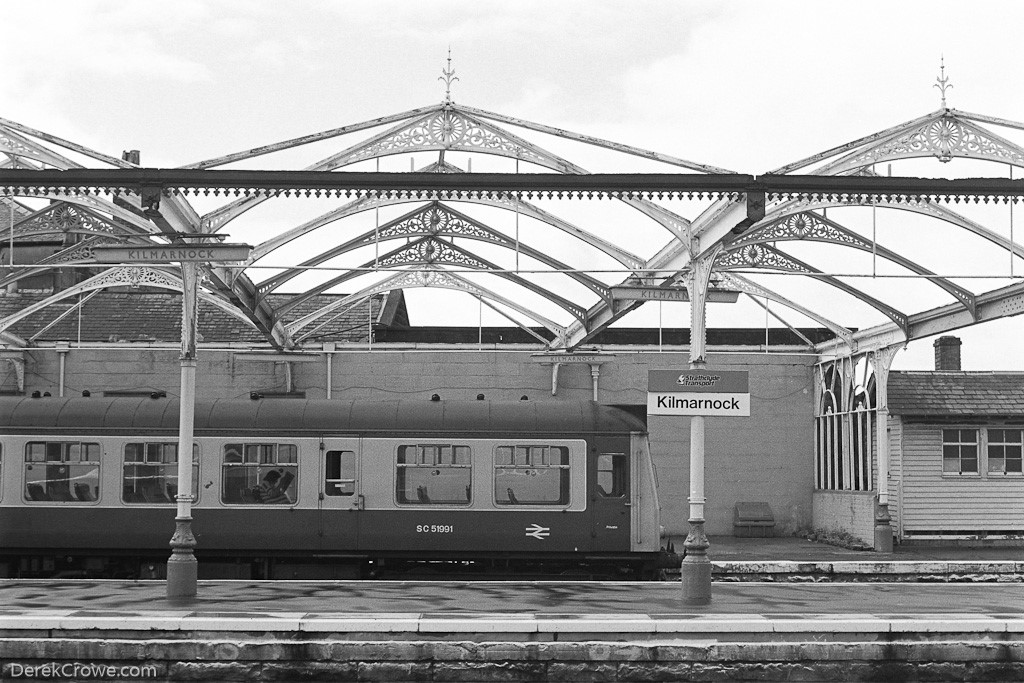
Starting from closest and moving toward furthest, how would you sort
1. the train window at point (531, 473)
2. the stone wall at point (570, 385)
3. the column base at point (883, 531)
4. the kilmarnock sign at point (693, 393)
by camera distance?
1. the kilmarnock sign at point (693, 393)
2. the train window at point (531, 473)
3. the column base at point (883, 531)
4. the stone wall at point (570, 385)

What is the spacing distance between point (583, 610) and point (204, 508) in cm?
660

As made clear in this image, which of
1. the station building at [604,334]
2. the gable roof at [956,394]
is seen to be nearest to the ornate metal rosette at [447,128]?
the station building at [604,334]

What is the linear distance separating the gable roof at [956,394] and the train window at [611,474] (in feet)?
31.7

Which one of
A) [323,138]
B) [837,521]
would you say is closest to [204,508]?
[323,138]

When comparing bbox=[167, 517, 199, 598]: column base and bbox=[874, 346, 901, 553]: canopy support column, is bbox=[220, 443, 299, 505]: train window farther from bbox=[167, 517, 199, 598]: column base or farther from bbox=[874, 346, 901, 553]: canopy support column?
bbox=[874, 346, 901, 553]: canopy support column

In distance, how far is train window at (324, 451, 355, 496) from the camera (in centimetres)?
1769

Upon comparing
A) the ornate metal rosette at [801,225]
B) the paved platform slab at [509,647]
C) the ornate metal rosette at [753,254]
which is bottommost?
the paved platform slab at [509,647]

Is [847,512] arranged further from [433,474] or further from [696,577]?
[696,577]

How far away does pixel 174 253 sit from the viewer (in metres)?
14.3

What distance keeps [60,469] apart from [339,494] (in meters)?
4.03

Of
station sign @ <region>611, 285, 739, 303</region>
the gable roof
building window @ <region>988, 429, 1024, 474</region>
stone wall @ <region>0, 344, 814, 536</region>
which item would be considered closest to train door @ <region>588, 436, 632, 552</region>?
station sign @ <region>611, 285, 739, 303</region>

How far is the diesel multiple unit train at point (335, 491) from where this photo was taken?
1753 cm

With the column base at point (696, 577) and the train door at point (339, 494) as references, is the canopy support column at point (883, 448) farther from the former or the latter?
the train door at point (339, 494)

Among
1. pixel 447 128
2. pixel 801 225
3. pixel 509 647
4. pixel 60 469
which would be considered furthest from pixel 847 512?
pixel 60 469
